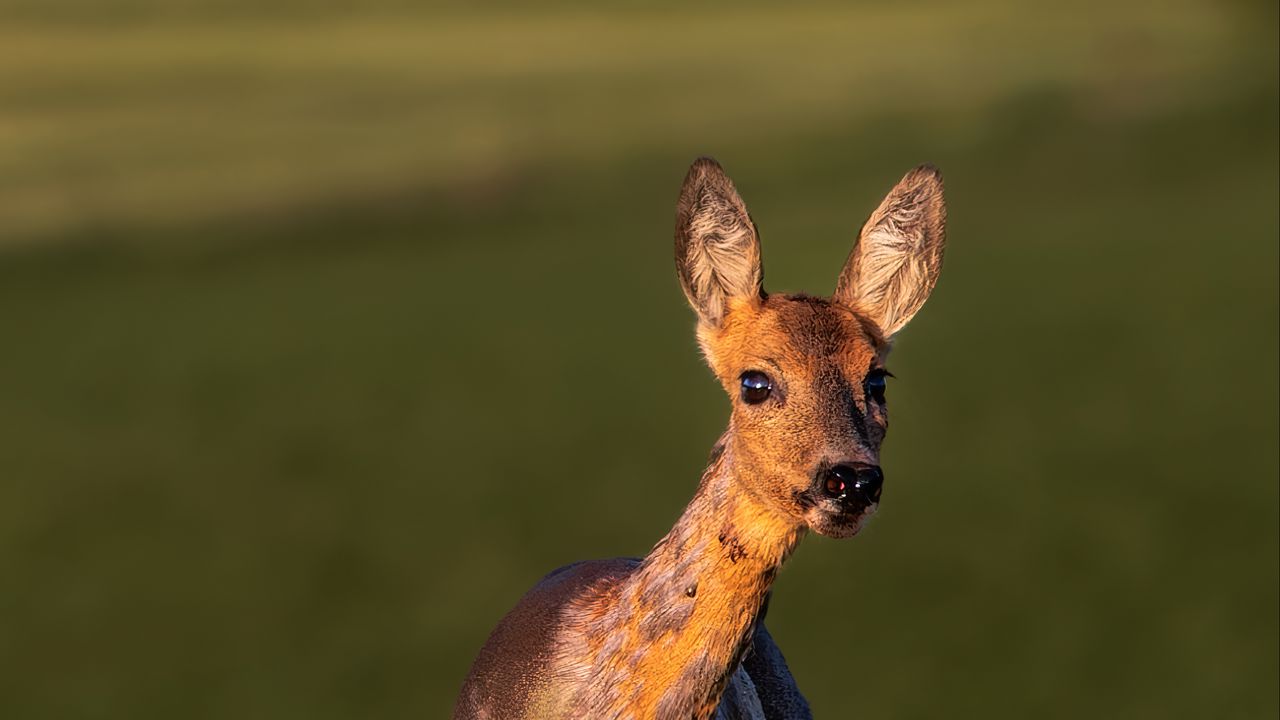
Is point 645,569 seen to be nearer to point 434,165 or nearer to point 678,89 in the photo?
point 434,165

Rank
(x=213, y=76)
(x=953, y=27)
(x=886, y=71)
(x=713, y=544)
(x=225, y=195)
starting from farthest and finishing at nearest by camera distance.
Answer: (x=953, y=27), (x=886, y=71), (x=213, y=76), (x=225, y=195), (x=713, y=544)

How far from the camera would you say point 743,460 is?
4.62m

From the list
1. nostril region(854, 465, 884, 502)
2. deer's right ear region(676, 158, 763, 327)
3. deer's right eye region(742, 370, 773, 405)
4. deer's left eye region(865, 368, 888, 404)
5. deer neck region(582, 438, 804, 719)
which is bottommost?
deer neck region(582, 438, 804, 719)

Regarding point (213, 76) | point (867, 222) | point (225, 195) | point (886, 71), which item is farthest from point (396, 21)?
point (867, 222)

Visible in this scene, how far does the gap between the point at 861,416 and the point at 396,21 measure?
23.8 meters

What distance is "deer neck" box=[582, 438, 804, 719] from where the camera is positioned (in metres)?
4.64

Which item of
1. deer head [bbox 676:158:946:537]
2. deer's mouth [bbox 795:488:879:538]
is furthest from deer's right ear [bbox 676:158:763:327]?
deer's mouth [bbox 795:488:879:538]

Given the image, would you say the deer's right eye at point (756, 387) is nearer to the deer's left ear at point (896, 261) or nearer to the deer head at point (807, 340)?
the deer head at point (807, 340)

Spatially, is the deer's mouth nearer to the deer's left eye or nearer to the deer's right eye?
the deer's right eye

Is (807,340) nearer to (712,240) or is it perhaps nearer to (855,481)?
(712,240)

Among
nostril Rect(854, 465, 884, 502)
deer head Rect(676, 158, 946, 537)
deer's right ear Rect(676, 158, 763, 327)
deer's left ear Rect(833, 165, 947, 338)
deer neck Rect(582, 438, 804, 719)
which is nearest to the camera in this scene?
nostril Rect(854, 465, 884, 502)

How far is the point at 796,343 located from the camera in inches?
185

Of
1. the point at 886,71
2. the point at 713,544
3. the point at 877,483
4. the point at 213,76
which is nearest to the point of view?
the point at 877,483

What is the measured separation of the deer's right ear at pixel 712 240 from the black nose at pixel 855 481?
747 millimetres
